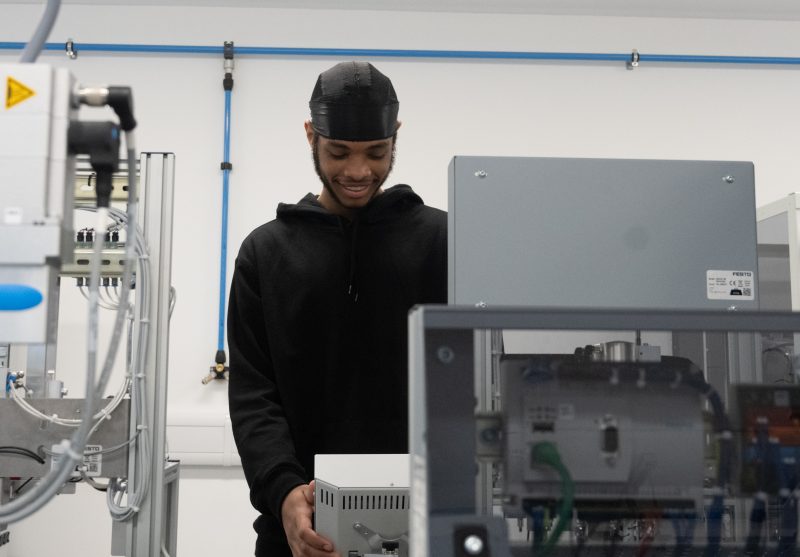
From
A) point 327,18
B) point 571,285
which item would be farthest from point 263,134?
point 571,285

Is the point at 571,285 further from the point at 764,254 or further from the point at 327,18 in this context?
the point at 327,18

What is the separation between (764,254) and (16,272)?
4.73ft

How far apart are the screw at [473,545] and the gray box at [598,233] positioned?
1.15ft

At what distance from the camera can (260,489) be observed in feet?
4.17

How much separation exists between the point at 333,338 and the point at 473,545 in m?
0.76

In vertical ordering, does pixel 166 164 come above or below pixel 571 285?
above

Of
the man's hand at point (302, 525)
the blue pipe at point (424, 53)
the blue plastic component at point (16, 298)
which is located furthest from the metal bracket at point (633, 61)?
the blue plastic component at point (16, 298)

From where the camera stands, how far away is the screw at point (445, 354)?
2.18ft

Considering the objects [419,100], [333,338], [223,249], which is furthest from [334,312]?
[419,100]

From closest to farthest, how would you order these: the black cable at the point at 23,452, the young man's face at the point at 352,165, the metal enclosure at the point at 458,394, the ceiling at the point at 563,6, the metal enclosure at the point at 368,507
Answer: the metal enclosure at the point at 458,394 < the metal enclosure at the point at 368,507 < the young man's face at the point at 352,165 < the black cable at the point at 23,452 < the ceiling at the point at 563,6

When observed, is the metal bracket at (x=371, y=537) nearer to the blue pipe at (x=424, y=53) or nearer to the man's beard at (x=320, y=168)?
the man's beard at (x=320, y=168)

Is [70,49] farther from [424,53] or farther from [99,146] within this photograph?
[99,146]

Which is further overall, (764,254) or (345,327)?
(764,254)

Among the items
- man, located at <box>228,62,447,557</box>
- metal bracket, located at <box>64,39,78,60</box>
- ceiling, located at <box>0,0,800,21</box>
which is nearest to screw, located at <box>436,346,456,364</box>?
man, located at <box>228,62,447,557</box>
